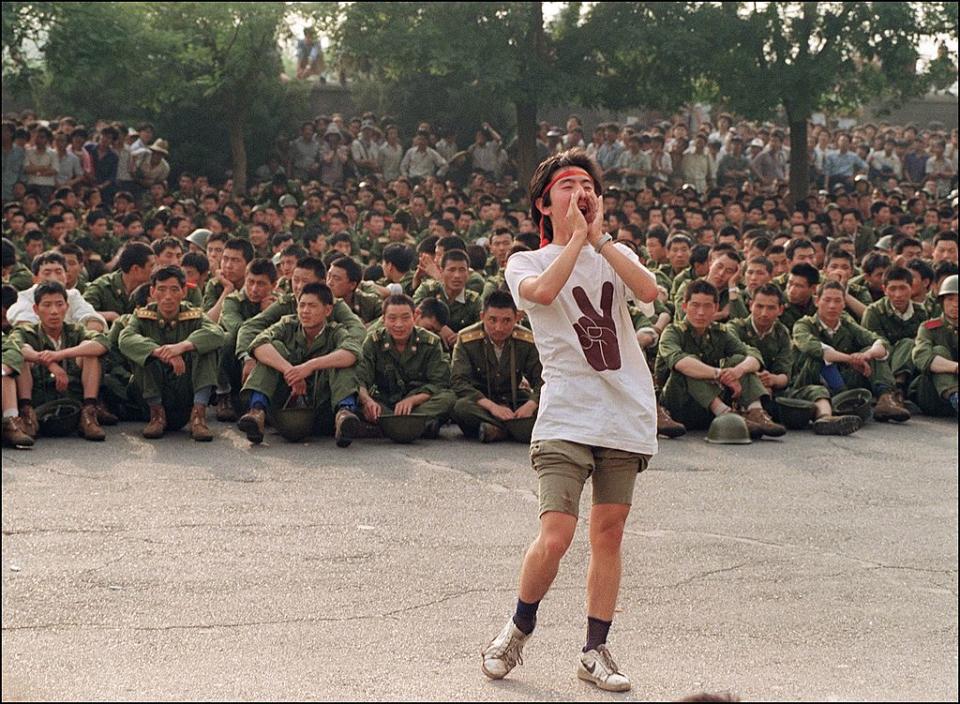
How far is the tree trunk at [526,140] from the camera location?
2202 centimetres

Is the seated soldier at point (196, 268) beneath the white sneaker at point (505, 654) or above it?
above

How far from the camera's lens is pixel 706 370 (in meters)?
10.4

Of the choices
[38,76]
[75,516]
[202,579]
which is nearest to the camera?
[202,579]

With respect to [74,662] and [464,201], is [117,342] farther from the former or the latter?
[464,201]

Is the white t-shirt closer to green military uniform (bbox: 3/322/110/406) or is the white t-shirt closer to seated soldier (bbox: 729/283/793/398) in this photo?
green military uniform (bbox: 3/322/110/406)

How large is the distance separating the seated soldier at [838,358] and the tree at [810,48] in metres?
9.87

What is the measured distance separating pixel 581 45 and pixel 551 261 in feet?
54.4

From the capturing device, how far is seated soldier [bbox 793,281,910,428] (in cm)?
1109

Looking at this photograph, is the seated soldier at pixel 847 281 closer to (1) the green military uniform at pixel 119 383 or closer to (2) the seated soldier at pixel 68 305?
(1) the green military uniform at pixel 119 383

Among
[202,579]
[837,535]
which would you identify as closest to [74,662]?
[202,579]

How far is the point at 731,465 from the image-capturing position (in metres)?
9.25

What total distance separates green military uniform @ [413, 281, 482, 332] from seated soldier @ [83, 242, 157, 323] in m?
1.90

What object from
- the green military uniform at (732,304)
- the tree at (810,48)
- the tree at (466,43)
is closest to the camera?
the green military uniform at (732,304)

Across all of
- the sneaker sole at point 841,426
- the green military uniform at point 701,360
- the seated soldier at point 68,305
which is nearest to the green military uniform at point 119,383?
the seated soldier at point 68,305
